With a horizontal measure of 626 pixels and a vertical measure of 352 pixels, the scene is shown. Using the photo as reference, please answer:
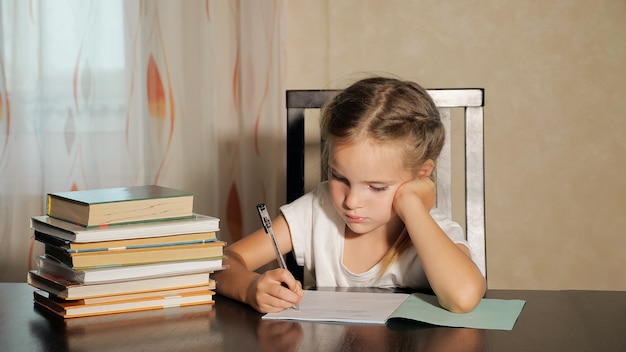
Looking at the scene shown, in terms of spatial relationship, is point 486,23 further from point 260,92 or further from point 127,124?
point 127,124

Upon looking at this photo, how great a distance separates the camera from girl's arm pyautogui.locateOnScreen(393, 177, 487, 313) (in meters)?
1.08

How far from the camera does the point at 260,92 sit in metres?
2.27

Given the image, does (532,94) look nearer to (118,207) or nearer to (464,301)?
(464,301)

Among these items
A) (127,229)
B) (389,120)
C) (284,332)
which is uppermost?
(389,120)

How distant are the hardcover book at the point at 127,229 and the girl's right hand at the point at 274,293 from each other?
10 cm

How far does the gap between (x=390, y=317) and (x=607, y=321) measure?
0.27m

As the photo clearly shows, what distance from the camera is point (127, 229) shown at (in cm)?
106

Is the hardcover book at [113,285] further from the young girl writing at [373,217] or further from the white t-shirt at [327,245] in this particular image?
the white t-shirt at [327,245]

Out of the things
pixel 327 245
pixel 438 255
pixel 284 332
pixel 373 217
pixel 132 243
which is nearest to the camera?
pixel 284 332

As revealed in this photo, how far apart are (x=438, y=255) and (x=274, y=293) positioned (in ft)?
0.91

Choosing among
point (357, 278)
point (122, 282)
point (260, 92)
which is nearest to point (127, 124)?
point (260, 92)

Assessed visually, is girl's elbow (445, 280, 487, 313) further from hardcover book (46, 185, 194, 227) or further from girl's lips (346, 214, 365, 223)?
hardcover book (46, 185, 194, 227)

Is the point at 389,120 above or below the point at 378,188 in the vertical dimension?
above

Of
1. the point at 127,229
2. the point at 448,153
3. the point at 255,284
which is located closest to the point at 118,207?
the point at 127,229
